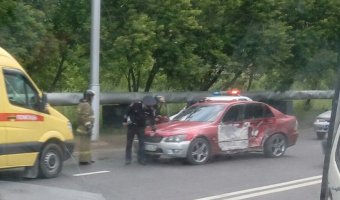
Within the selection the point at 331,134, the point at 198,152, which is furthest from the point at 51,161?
the point at 331,134

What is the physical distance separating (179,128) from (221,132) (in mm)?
972

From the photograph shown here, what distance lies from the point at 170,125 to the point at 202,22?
8.83 m

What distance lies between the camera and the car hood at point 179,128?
15.9 m

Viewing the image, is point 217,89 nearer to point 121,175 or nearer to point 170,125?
point 170,125

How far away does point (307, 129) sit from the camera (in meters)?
27.4

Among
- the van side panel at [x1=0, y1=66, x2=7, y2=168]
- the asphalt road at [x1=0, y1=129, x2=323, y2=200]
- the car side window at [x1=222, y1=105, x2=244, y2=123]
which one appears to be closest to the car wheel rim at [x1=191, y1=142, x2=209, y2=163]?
the asphalt road at [x1=0, y1=129, x2=323, y2=200]

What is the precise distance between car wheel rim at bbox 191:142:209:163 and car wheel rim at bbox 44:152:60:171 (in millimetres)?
3279

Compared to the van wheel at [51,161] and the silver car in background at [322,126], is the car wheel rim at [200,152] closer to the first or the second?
the van wheel at [51,161]

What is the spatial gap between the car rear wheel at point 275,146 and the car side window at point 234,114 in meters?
0.96

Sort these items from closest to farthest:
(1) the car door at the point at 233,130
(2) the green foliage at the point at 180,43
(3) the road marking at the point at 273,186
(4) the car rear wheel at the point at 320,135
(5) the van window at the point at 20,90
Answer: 1. (3) the road marking at the point at 273,186
2. (5) the van window at the point at 20,90
3. (1) the car door at the point at 233,130
4. (2) the green foliage at the point at 180,43
5. (4) the car rear wheel at the point at 320,135

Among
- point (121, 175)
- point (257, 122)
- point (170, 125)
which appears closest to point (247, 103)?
point (257, 122)

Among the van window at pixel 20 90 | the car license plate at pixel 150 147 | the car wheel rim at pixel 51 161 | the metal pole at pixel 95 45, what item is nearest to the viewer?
the van window at pixel 20 90

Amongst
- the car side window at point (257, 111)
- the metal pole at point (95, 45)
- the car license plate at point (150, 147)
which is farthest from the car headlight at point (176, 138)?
the metal pole at point (95, 45)

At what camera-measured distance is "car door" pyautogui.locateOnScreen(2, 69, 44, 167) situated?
41.1 ft
